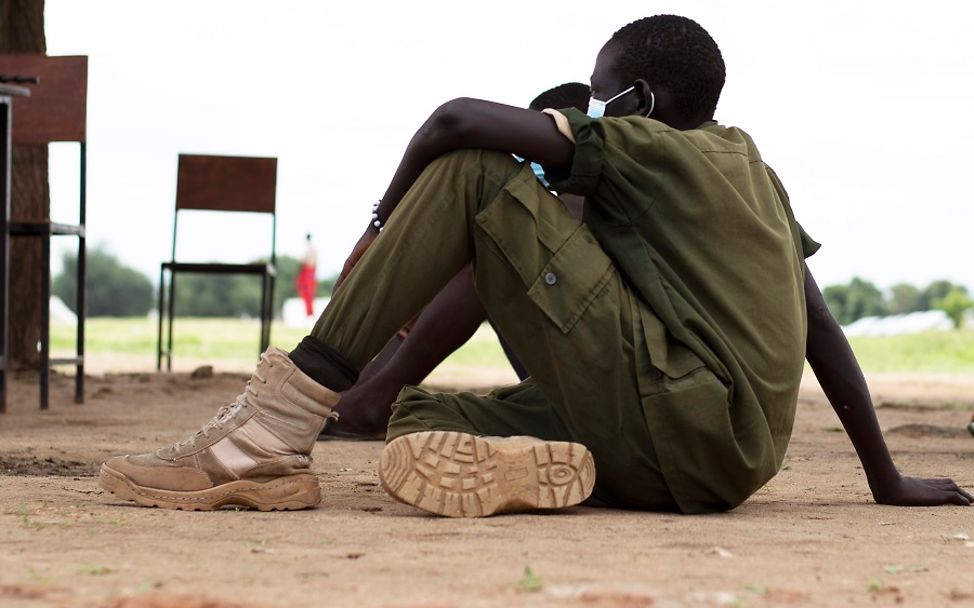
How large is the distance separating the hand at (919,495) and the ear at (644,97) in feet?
3.24

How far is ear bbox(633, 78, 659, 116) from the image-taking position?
244cm

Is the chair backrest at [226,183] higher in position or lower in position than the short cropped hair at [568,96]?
lower

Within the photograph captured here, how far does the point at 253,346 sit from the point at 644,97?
12.7 m

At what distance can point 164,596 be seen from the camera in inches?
58.8

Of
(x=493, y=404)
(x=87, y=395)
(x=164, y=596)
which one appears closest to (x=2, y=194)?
(x=87, y=395)

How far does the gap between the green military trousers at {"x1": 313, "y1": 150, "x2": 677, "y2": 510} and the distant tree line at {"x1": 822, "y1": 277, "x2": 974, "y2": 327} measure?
1097 centimetres

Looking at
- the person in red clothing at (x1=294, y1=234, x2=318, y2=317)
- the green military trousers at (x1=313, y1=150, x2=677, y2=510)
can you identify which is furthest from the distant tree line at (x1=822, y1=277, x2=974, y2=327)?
the green military trousers at (x1=313, y1=150, x2=677, y2=510)

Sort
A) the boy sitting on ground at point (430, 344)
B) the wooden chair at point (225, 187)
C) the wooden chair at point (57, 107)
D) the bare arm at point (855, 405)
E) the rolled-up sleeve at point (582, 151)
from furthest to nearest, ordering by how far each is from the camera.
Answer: the wooden chair at point (225, 187) < the wooden chair at point (57, 107) < the boy sitting on ground at point (430, 344) < the bare arm at point (855, 405) < the rolled-up sleeve at point (582, 151)

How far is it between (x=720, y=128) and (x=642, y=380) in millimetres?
551

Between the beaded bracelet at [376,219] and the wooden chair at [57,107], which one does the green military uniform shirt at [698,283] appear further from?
the wooden chair at [57,107]

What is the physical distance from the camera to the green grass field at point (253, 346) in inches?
535

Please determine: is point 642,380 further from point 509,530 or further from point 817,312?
point 817,312

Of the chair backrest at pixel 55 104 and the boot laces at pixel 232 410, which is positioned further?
the chair backrest at pixel 55 104

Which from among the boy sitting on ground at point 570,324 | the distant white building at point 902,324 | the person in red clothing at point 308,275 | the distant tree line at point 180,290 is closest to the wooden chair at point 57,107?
the boy sitting on ground at point 570,324
